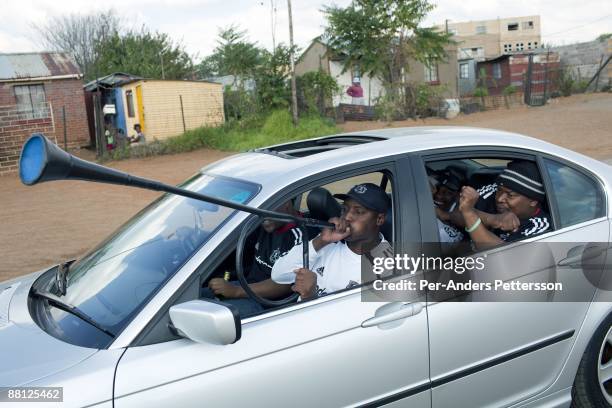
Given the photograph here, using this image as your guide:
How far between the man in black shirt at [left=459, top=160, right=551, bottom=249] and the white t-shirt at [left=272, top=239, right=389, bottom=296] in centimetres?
48

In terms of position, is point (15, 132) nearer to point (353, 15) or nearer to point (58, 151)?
point (353, 15)

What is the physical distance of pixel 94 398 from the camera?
1984mm

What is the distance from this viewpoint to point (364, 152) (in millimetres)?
2783

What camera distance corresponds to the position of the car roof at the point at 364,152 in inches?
106

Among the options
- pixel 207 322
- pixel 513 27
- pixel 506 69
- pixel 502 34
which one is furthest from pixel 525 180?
pixel 513 27

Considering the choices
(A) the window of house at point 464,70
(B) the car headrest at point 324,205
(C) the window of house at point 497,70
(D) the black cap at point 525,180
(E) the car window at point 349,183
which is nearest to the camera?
(E) the car window at point 349,183

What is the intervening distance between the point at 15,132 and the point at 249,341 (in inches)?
805

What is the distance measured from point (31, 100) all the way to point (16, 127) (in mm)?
1244

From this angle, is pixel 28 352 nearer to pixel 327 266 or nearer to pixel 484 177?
pixel 327 266

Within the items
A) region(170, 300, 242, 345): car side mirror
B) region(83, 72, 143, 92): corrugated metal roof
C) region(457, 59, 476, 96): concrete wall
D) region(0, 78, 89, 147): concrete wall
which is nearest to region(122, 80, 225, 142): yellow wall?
region(83, 72, 143, 92): corrugated metal roof

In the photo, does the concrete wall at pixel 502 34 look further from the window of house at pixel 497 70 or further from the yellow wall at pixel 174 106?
the yellow wall at pixel 174 106

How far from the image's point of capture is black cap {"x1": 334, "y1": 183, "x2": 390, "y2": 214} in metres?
3.02

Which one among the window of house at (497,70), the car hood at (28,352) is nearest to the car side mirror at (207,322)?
the car hood at (28,352)

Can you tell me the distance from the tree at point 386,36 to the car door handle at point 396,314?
24100mm
